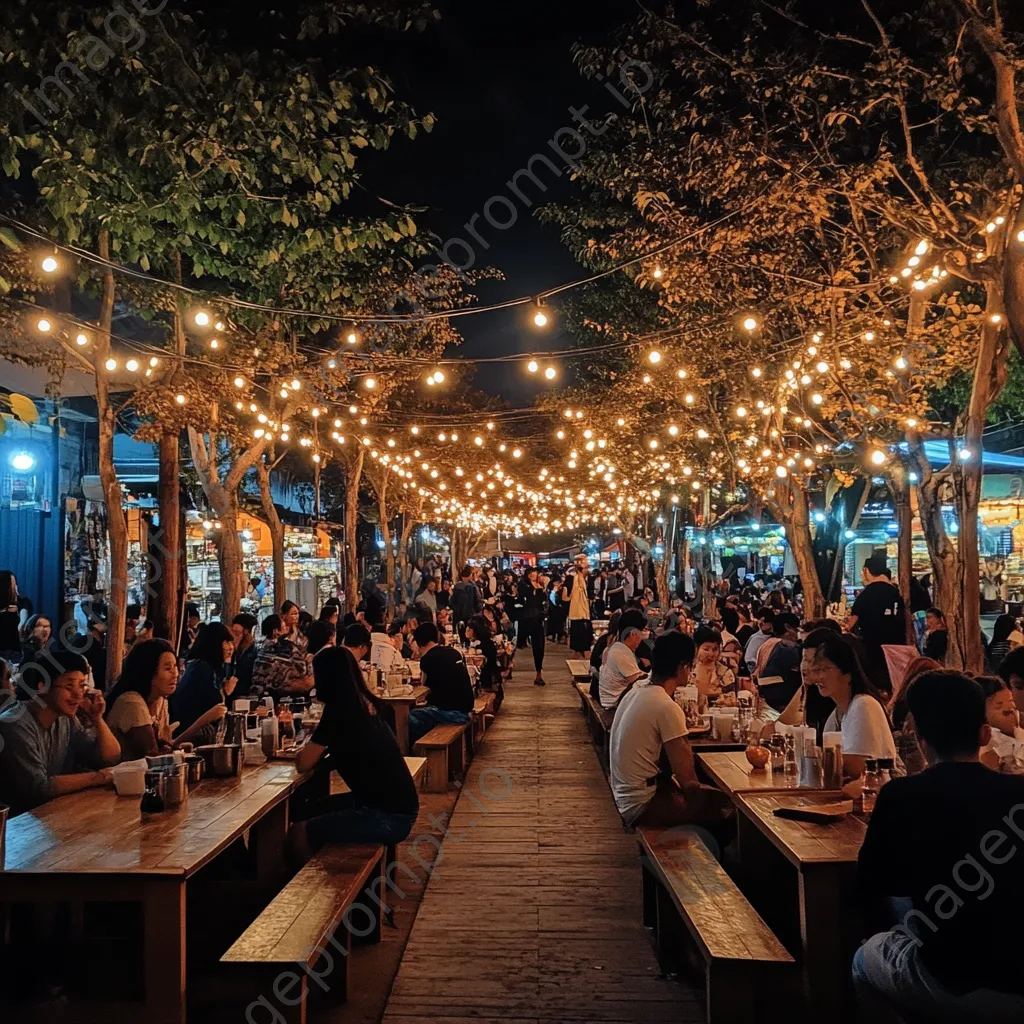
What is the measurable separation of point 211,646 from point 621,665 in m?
3.90

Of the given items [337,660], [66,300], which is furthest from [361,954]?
[66,300]

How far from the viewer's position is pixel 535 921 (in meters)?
5.58

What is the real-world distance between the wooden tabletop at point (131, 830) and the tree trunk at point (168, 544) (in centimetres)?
709

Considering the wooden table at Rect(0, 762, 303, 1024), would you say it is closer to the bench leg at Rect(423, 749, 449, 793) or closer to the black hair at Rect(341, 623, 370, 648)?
the black hair at Rect(341, 623, 370, 648)

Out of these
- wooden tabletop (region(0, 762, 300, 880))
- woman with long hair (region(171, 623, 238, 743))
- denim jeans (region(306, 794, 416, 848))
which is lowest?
denim jeans (region(306, 794, 416, 848))

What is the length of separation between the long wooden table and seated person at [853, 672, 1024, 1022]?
2.42 m

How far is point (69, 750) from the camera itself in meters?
5.24

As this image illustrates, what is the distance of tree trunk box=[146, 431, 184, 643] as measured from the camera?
1188cm

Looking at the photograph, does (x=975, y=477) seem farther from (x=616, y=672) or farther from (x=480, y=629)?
(x=480, y=629)

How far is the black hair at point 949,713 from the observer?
9.66 ft

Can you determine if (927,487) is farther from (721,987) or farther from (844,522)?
(844,522)

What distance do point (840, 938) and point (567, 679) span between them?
1457 cm

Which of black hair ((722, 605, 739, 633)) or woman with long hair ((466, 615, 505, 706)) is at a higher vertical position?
black hair ((722, 605, 739, 633))

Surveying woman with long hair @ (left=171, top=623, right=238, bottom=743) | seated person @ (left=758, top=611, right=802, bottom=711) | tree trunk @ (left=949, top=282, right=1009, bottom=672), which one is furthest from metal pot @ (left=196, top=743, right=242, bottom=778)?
tree trunk @ (left=949, top=282, right=1009, bottom=672)
